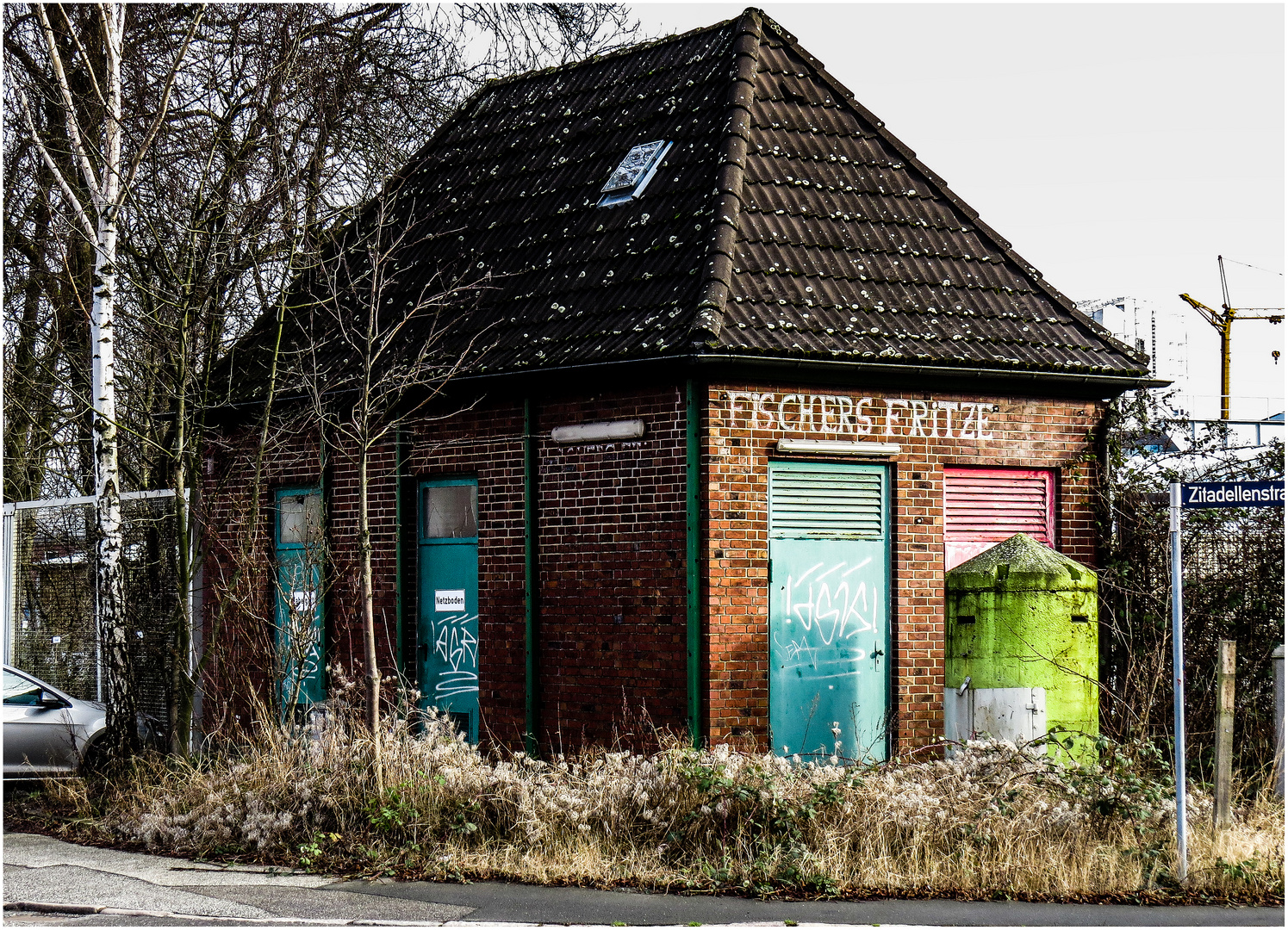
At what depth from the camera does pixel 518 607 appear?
1208 cm

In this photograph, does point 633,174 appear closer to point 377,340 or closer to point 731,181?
point 731,181

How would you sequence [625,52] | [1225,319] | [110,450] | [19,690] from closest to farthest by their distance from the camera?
1. [110,450]
2. [19,690]
3. [625,52]
4. [1225,319]

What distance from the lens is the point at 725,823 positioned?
885cm

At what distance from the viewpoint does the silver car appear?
13.1m

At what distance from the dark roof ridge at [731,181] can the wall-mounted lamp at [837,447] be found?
3.72 feet

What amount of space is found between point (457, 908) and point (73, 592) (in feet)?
32.8

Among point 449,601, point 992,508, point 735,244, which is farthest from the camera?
point 449,601

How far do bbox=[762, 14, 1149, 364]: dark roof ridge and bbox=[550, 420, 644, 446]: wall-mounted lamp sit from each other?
4.18 meters

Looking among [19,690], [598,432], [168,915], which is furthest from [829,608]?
[19,690]

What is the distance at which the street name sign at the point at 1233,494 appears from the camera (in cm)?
828

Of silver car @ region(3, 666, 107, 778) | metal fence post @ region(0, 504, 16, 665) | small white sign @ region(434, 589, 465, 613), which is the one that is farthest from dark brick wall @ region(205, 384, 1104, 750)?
metal fence post @ region(0, 504, 16, 665)

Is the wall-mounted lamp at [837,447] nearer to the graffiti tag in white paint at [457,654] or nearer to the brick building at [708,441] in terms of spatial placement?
the brick building at [708,441]

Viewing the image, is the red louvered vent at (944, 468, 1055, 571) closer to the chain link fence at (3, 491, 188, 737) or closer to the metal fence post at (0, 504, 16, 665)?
the chain link fence at (3, 491, 188, 737)

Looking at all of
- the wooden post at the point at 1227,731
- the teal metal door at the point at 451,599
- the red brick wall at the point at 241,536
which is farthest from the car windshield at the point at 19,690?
the wooden post at the point at 1227,731
